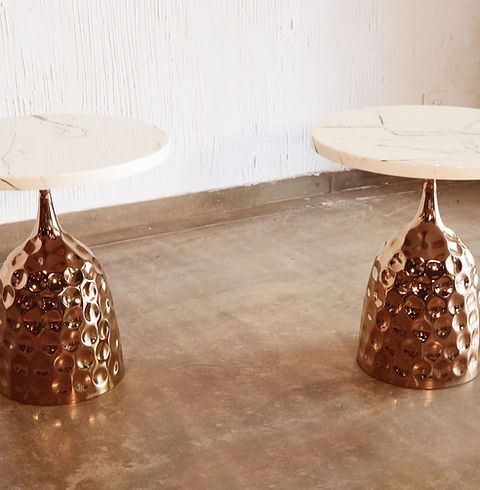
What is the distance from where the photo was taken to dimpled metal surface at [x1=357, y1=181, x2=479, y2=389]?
1.82 metres

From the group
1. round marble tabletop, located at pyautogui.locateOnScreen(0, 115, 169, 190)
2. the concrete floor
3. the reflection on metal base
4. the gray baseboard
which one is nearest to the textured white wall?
the gray baseboard

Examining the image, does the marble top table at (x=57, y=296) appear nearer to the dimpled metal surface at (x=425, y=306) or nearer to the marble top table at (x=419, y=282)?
the marble top table at (x=419, y=282)

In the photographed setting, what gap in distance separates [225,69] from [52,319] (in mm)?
1474

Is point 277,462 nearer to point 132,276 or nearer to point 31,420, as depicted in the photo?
point 31,420

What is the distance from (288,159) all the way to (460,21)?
95 centimetres

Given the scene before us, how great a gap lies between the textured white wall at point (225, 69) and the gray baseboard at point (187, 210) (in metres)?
0.04

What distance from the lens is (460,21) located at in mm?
3385

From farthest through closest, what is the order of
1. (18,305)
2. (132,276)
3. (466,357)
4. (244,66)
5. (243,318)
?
1. (244,66)
2. (132,276)
3. (243,318)
4. (466,357)
5. (18,305)

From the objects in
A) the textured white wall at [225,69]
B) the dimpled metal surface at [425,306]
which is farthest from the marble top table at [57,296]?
the textured white wall at [225,69]

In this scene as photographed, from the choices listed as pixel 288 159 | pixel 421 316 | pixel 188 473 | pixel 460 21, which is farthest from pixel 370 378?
pixel 460 21

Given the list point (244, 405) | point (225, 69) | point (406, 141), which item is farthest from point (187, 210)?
point (406, 141)

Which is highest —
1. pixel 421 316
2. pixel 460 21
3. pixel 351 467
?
pixel 460 21

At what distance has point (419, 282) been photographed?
1.82 meters

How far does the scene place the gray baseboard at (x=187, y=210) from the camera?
9.44ft
